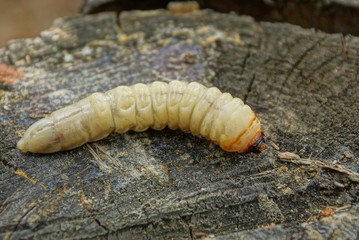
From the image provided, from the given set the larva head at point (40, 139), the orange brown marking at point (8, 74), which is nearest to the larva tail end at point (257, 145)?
the larva head at point (40, 139)

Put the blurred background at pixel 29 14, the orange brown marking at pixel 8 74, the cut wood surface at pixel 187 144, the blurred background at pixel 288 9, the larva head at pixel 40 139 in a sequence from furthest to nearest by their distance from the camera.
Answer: the blurred background at pixel 29 14, the blurred background at pixel 288 9, the orange brown marking at pixel 8 74, the larva head at pixel 40 139, the cut wood surface at pixel 187 144

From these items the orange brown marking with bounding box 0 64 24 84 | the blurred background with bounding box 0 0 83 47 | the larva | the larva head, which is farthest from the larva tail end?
the blurred background with bounding box 0 0 83 47

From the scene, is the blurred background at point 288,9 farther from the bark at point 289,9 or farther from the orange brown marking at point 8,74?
the orange brown marking at point 8,74

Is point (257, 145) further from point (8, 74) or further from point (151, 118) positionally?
point (8, 74)

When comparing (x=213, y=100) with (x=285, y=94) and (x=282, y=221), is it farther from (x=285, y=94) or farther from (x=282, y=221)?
(x=282, y=221)

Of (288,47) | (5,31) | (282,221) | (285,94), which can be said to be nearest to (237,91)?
(285,94)

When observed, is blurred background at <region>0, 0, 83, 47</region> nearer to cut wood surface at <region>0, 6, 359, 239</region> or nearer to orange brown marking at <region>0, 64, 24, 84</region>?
cut wood surface at <region>0, 6, 359, 239</region>
